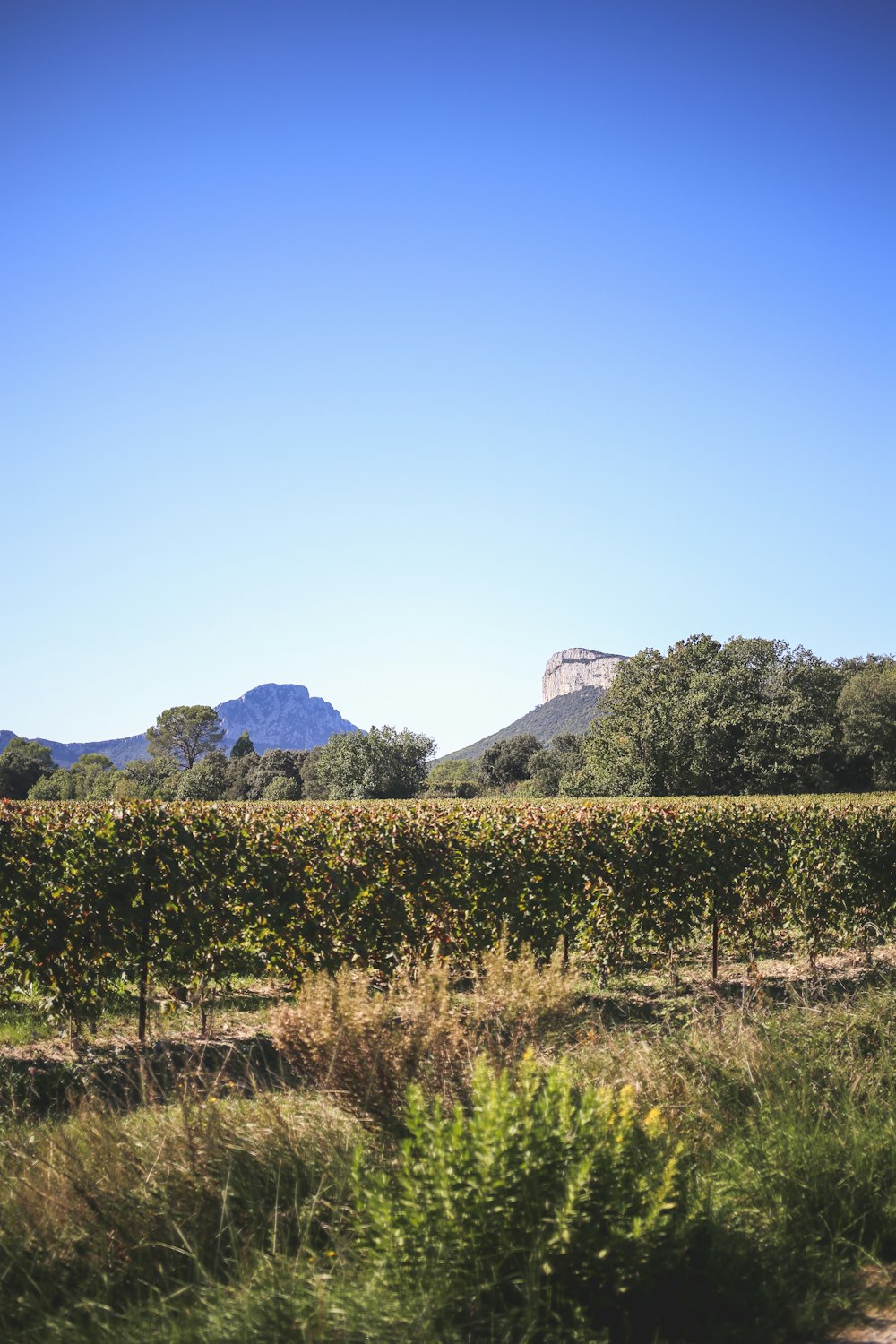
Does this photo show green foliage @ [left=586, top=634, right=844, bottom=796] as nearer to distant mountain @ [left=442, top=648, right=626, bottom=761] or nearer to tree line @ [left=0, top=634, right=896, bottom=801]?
tree line @ [left=0, top=634, right=896, bottom=801]

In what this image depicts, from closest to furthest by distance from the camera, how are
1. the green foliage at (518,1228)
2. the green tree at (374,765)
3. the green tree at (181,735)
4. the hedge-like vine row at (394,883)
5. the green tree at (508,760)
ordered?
the green foliage at (518,1228) < the hedge-like vine row at (394,883) < the green tree at (374,765) < the green tree at (508,760) < the green tree at (181,735)

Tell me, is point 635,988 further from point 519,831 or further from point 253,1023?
point 253,1023

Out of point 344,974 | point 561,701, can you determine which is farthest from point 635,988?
point 561,701

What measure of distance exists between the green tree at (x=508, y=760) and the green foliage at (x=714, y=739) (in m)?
51.2

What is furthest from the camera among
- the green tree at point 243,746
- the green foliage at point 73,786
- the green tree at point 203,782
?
the green tree at point 243,746

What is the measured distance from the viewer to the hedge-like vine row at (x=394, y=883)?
6.83 m

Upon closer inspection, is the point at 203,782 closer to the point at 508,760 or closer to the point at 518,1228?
the point at 508,760

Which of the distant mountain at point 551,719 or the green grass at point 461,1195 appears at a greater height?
the distant mountain at point 551,719

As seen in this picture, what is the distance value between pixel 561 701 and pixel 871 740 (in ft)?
342

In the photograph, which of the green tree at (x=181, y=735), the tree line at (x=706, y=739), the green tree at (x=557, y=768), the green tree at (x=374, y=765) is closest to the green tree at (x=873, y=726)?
the tree line at (x=706, y=739)

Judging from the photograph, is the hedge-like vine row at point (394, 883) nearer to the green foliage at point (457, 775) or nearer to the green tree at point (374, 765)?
the green tree at point (374, 765)

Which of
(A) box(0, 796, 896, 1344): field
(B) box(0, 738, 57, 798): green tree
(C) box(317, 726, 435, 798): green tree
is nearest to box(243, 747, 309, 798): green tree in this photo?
(C) box(317, 726, 435, 798): green tree

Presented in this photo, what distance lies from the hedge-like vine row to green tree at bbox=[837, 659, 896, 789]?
142ft

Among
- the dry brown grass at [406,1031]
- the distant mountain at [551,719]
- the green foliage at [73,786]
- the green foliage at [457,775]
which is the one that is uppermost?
the distant mountain at [551,719]
